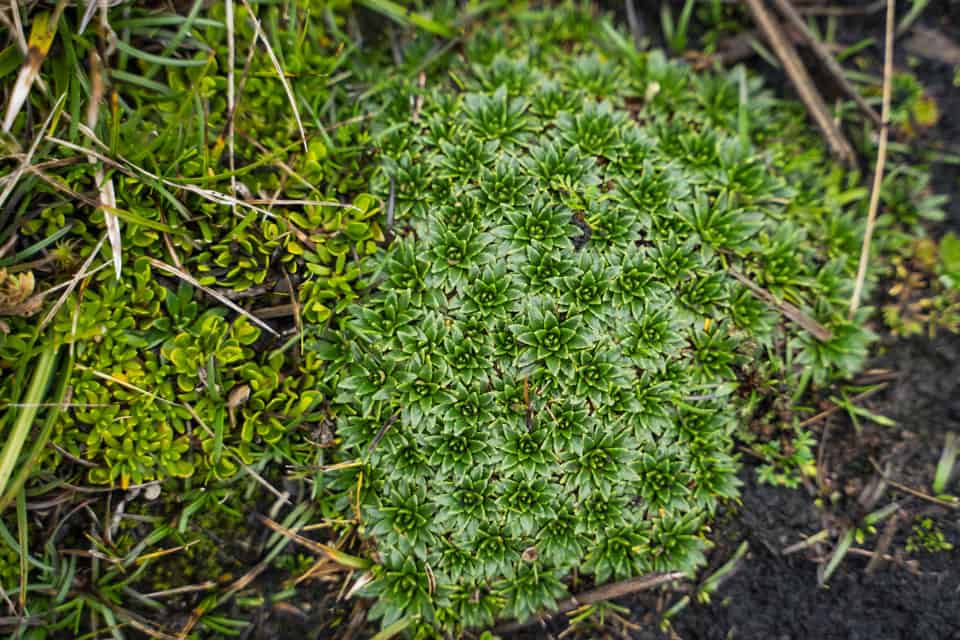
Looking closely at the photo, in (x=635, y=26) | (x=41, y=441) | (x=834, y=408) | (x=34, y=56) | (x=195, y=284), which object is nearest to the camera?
(x=34, y=56)

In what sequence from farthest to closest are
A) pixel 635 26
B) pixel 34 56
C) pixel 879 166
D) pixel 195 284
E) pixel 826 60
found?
pixel 635 26, pixel 826 60, pixel 879 166, pixel 195 284, pixel 34 56

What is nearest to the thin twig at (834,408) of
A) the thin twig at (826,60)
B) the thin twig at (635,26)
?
the thin twig at (826,60)

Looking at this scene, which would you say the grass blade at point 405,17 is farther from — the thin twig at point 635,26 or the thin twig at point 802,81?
the thin twig at point 802,81

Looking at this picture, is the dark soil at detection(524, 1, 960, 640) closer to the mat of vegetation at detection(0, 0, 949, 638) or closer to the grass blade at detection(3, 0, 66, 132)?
the mat of vegetation at detection(0, 0, 949, 638)

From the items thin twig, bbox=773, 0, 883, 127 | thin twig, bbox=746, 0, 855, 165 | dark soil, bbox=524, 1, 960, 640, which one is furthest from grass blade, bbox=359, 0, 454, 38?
dark soil, bbox=524, 1, 960, 640

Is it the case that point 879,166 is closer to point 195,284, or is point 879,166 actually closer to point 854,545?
point 854,545

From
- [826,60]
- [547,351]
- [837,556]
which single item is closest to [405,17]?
[547,351]

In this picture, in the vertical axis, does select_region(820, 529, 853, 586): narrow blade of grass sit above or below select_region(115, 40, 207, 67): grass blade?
below
